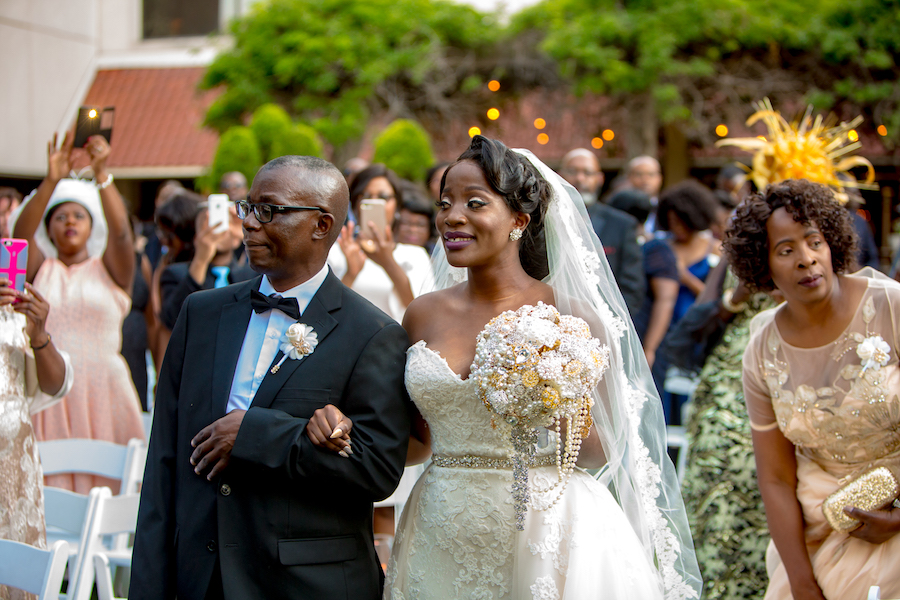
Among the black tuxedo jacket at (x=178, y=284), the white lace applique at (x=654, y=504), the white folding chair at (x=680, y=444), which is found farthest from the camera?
the white folding chair at (x=680, y=444)

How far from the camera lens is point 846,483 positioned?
3.02 meters

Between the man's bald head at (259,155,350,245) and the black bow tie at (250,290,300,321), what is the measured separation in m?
0.24

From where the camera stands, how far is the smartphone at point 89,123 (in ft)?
14.6

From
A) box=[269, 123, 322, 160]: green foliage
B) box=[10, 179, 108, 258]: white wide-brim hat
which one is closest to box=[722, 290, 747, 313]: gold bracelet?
box=[10, 179, 108, 258]: white wide-brim hat

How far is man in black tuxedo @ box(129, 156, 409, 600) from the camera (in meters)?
2.40

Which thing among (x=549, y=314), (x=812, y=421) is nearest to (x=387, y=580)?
(x=549, y=314)

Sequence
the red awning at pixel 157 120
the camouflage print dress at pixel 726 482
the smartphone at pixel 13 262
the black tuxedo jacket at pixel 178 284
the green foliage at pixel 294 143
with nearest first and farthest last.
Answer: the smartphone at pixel 13 262
the camouflage print dress at pixel 726 482
the black tuxedo jacket at pixel 178 284
the green foliage at pixel 294 143
the red awning at pixel 157 120

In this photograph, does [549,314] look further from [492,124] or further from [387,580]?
[492,124]

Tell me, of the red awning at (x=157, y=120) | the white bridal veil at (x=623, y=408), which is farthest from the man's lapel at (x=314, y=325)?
the red awning at (x=157, y=120)

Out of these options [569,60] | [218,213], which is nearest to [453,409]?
[218,213]

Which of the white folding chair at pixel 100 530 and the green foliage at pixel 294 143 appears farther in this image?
→ the green foliage at pixel 294 143

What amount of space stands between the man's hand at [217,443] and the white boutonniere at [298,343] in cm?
20

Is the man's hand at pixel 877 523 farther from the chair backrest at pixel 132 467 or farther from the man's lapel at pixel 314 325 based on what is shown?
the chair backrest at pixel 132 467

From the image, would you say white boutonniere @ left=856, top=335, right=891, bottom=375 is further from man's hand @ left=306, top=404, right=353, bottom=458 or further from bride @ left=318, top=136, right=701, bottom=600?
man's hand @ left=306, top=404, right=353, bottom=458
